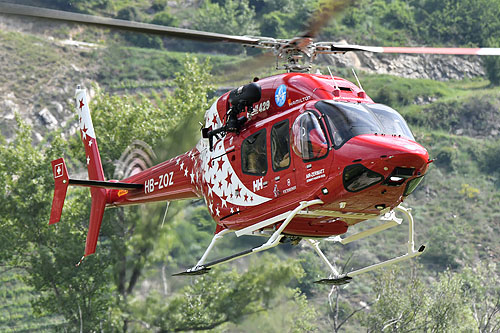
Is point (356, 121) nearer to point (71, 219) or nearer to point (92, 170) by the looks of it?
point (92, 170)

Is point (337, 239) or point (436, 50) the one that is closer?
point (436, 50)

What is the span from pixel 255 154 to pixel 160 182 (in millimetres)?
3405

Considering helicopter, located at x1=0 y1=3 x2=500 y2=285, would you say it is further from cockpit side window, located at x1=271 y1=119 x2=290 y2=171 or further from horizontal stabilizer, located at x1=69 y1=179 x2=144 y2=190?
horizontal stabilizer, located at x1=69 y1=179 x2=144 y2=190

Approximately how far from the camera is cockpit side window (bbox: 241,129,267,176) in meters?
11.4

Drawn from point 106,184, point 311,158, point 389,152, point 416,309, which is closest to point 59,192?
point 106,184

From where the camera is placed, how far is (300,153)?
10750 mm

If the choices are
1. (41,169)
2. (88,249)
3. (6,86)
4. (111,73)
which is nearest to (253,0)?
(111,73)

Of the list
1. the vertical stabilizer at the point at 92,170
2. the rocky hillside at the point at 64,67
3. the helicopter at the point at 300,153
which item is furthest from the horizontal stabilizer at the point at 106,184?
the rocky hillside at the point at 64,67

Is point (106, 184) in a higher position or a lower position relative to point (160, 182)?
higher

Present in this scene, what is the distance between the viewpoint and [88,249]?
15461mm

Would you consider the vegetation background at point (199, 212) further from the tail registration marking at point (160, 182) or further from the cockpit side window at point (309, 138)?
the tail registration marking at point (160, 182)

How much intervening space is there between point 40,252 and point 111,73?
26.9 metres

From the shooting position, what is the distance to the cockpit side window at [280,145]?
1102cm

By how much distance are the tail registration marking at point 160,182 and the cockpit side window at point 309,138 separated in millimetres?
4024
